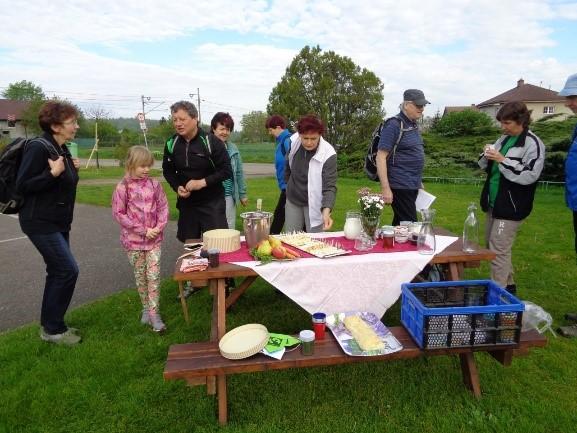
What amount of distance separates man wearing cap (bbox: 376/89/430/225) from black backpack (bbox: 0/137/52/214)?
2.88 metres

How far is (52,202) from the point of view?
126 inches

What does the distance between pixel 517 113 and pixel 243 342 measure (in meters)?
2.91

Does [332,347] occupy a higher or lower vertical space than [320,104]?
lower

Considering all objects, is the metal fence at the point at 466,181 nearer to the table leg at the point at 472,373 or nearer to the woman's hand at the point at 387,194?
the woman's hand at the point at 387,194

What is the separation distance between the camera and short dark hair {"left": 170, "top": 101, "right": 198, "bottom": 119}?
11.8ft

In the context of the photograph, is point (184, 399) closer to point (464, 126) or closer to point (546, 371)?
point (546, 371)

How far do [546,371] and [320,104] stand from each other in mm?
20275

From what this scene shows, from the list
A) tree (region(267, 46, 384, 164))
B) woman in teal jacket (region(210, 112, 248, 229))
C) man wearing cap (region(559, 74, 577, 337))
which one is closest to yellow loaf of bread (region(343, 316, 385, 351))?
man wearing cap (region(559, 74, 577, 337))

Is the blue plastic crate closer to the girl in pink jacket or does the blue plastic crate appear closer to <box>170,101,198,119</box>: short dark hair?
the girl in pink jacket

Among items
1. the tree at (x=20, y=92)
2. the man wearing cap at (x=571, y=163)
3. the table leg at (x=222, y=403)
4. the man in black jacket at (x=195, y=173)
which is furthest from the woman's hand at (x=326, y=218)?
the tree at (x=20, y=92)

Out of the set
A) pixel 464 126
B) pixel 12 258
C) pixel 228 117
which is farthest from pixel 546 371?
pixel 464 126

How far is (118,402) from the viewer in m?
2.74

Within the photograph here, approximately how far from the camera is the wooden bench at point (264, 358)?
229 centimetres

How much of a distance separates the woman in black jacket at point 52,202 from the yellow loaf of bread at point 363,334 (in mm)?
2370
